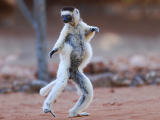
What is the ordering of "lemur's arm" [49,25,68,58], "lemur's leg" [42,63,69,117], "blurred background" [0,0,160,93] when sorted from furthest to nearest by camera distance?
"blurred background" [0,0,160,93]
"lemur's arm" [49,25,68,58]
"lemur's leg" [42,63,69,117]

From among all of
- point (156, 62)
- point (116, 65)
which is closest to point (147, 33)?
point (156, 62)

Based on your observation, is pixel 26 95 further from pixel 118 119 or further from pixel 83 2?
pixel 83 2

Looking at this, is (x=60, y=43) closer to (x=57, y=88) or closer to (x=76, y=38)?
(x=76, y=38)

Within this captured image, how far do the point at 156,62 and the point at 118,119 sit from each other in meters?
8.13

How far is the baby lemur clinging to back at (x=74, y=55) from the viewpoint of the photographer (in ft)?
12.0

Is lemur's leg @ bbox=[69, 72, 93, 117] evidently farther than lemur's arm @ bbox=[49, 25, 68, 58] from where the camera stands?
Yes

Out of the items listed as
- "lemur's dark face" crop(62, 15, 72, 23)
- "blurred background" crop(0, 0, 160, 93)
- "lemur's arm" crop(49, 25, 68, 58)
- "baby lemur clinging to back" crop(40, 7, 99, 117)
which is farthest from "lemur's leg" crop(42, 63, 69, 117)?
"blurred background" crop(0, 0, 160, 93)

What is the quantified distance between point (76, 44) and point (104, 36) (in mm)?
7380

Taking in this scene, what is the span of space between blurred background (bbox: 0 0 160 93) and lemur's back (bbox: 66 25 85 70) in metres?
6.68

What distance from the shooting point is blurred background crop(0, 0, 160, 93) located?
34.6 feet

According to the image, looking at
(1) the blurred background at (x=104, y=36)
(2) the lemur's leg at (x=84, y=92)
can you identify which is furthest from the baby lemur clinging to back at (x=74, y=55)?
(1) the blurred background at (x=104, y=36)

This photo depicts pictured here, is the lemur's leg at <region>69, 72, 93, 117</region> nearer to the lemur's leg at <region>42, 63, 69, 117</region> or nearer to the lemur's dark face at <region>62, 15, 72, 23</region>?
the lemur's leg at <region>42, 63, 69, 117</region>

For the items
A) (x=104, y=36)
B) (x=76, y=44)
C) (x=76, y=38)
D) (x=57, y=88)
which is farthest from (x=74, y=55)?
(x=104, y=36)

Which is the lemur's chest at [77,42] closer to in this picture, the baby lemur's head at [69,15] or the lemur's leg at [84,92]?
the baby lemur's head at [69,15]
